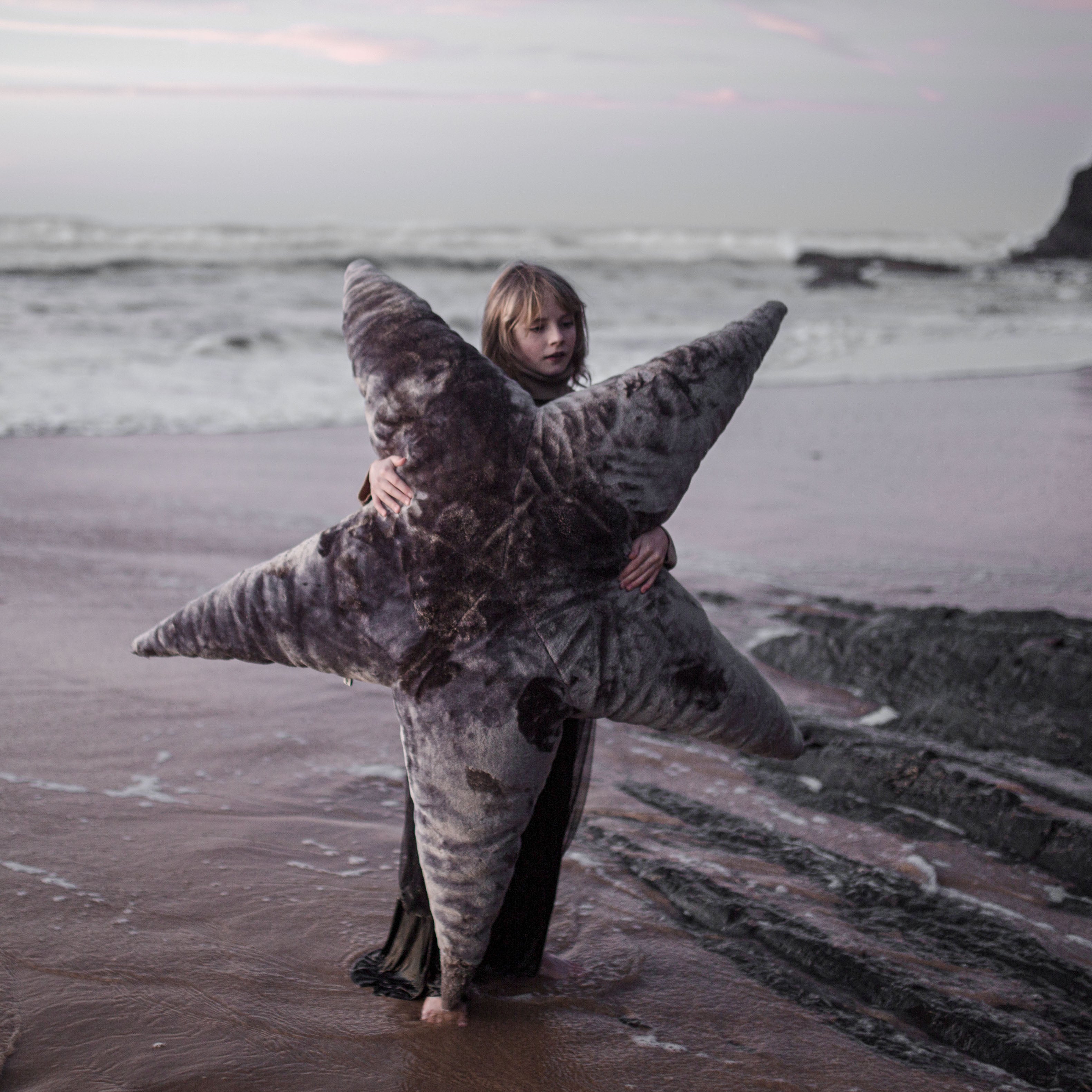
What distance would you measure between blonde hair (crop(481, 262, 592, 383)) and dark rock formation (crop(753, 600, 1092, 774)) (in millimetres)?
2053

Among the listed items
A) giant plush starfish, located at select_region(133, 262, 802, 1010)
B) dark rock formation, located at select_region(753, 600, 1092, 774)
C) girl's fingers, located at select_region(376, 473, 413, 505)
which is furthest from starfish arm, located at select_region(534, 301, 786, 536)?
dark rock formation, located at select_region(753, 600, 1092, 774)

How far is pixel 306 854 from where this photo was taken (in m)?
3.06

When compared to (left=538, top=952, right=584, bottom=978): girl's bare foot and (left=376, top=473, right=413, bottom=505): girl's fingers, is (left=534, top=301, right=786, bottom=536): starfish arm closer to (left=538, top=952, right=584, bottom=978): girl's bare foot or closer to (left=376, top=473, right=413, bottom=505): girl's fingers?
(left=376, top=473, right=413, bottom=505): girl's fingers

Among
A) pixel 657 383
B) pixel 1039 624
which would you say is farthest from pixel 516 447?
pixel 1039 624

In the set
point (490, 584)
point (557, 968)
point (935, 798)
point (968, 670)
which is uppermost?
point (490, 584)

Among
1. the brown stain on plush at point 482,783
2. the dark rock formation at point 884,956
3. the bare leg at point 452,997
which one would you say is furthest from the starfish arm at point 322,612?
the dark rock formation at point 884,956

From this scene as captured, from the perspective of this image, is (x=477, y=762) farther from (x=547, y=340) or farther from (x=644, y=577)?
(x=547, y=340)

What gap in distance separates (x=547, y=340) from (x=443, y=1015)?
4.71 feet

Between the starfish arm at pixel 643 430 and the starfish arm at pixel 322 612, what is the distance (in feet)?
1.25

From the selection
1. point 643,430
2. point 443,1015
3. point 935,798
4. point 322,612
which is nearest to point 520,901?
point 443,1015

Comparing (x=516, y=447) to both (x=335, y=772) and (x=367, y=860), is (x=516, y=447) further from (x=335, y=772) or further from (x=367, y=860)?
(x=335, y=772)

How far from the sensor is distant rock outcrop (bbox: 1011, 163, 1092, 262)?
122 feet

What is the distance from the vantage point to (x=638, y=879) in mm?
3018

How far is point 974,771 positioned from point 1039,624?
125cm
